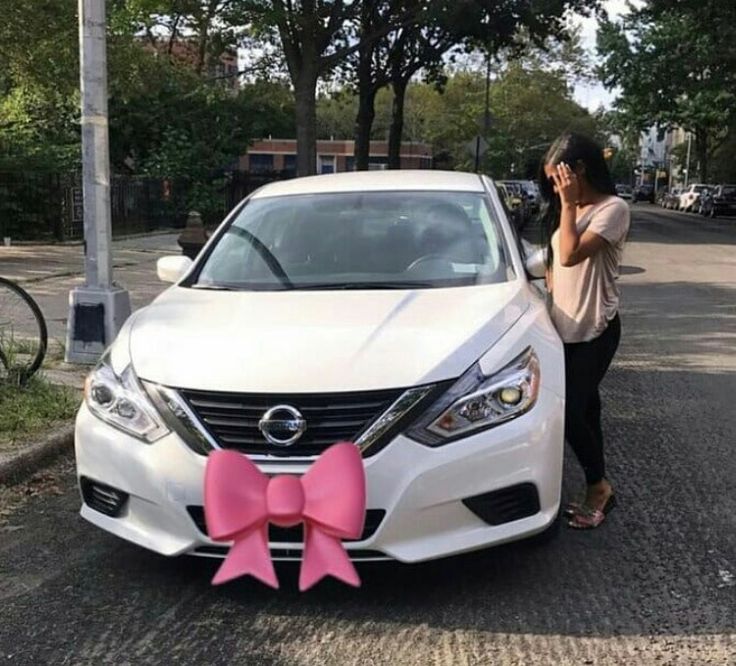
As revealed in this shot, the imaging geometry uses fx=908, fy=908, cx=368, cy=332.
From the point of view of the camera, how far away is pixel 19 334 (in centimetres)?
781

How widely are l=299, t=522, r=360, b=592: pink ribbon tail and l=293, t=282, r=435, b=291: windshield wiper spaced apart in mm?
1489

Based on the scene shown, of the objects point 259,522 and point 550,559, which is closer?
point 259,522

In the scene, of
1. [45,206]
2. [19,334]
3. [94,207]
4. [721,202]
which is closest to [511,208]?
[45,206]

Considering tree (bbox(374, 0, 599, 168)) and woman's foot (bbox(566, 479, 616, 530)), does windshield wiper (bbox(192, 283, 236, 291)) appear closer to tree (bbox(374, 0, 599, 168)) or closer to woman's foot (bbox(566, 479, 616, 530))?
woman's foot (bbox(566, 479, 616, 530))

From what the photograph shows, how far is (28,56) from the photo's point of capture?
46.5 ft

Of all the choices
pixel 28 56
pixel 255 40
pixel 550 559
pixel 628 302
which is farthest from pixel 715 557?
pixel 255 40

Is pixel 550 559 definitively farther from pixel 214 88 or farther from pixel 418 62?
pixel 418 62

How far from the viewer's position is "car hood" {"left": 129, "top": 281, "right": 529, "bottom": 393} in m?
3.30

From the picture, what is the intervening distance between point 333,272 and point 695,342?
5820mm

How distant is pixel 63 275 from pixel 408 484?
11.4 meters

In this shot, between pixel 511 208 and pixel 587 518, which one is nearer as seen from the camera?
pixel 587 518

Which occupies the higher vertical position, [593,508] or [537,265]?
[537,265]

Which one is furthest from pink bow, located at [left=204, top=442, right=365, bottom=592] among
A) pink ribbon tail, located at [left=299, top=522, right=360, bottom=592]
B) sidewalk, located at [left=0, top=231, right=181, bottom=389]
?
sidewalk, located at [left=0, top=231, right=181, bottom=389]

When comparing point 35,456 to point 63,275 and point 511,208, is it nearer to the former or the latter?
point 63,275
